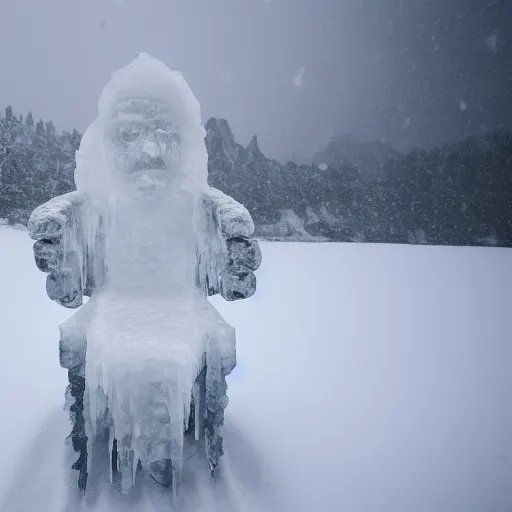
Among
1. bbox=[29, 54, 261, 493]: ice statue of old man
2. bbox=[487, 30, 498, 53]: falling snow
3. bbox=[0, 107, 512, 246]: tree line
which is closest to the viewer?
bbox=[29, 54, 261, 493]: ice statue of old man

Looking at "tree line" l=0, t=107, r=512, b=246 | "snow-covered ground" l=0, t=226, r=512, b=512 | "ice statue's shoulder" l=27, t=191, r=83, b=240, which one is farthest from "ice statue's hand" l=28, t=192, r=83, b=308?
"tree line" l=0, t=107, r=512, b=246

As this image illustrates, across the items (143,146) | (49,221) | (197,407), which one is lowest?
(197,407)

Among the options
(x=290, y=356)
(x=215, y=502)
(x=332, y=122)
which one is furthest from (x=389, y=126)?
(x=215, y=502)

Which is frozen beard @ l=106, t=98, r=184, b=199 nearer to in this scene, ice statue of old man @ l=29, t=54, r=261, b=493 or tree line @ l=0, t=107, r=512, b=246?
ice statue of old man @ l=29, t=54, r=261, b=493

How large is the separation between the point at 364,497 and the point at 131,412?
741 millimetres

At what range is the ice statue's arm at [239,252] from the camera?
112 centimetres

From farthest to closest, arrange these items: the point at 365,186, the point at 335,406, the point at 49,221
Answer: the point at 365,186 → the point at 335,406 → the point at 49,221

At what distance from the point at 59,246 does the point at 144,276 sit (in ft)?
0.97

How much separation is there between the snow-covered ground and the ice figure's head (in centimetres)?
91

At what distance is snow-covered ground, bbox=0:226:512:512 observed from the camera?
1.21 meters

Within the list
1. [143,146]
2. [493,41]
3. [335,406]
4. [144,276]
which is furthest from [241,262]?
[493,41]

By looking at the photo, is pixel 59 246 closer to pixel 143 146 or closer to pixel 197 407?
pixel 143 146

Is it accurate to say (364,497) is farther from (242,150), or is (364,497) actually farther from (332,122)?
(332,122)

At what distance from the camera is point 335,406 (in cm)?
174
